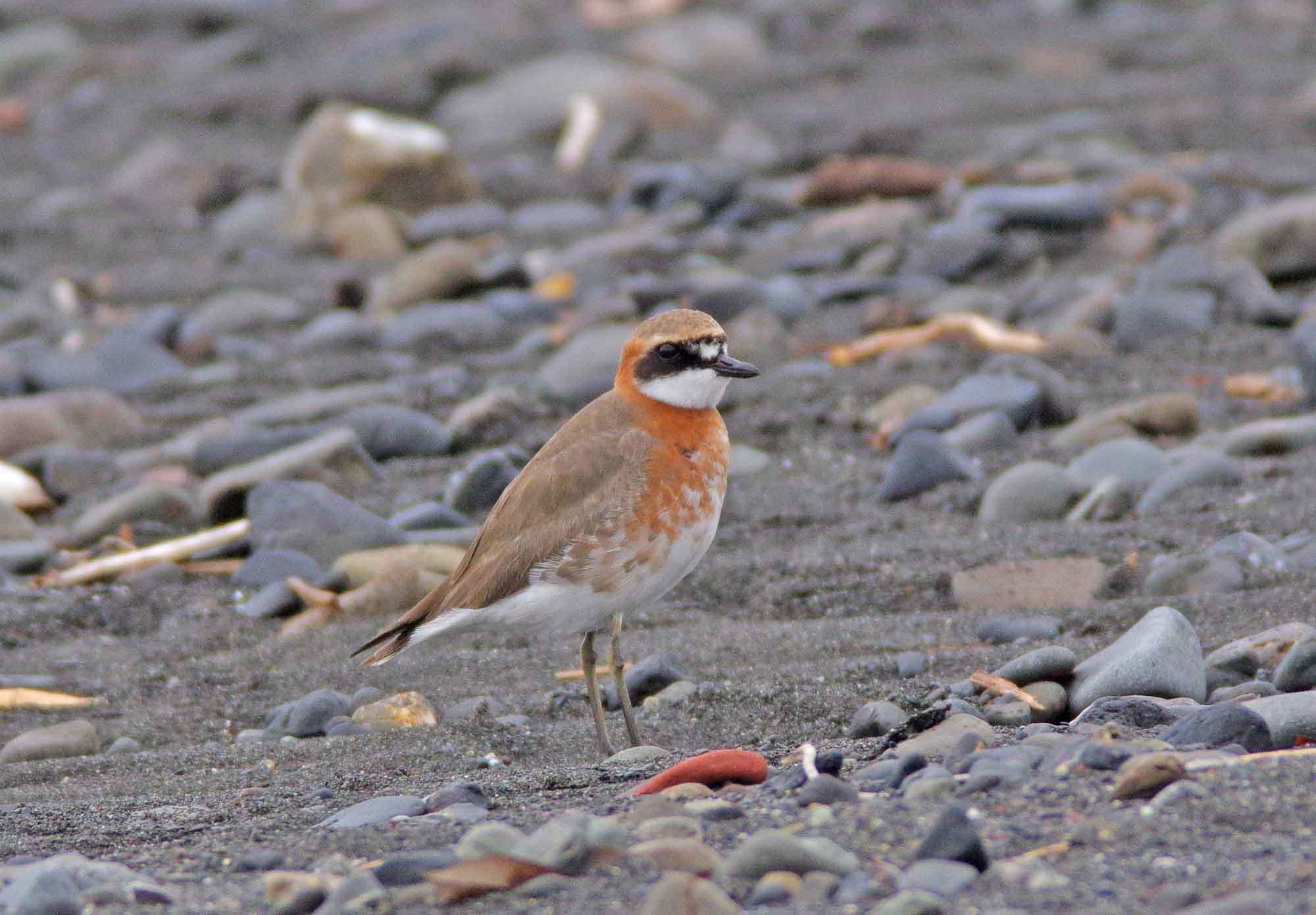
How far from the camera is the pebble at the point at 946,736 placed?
14.4ft

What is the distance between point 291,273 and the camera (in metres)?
12.3

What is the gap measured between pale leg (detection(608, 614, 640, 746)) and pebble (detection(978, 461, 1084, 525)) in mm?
2144

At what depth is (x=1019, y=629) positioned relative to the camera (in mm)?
5863

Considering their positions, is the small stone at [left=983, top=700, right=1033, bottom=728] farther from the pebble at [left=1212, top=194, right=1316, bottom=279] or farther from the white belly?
the pebble at [left=1212, top=194, right=1316, bottom=279]

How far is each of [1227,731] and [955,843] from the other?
1.10 meters

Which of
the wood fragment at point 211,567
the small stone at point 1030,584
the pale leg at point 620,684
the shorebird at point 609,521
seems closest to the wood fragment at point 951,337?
the small stone at point 1030,584

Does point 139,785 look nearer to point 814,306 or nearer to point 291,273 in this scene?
point 814,306

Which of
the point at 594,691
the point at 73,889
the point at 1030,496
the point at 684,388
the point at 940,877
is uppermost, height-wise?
the point at 684,388

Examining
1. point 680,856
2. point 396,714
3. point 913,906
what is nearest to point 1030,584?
point 396,714

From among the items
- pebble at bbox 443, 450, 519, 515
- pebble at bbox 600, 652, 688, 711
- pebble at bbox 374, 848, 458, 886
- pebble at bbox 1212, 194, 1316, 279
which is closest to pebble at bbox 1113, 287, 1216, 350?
pebble at bbox 1212, 194, 1316, 279

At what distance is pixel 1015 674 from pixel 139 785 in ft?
8.55

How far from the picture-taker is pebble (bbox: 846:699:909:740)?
4.95 metres

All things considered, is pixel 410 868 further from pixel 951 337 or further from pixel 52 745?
pixel 951 337

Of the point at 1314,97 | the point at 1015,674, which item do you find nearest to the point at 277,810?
the point at 1015,674
